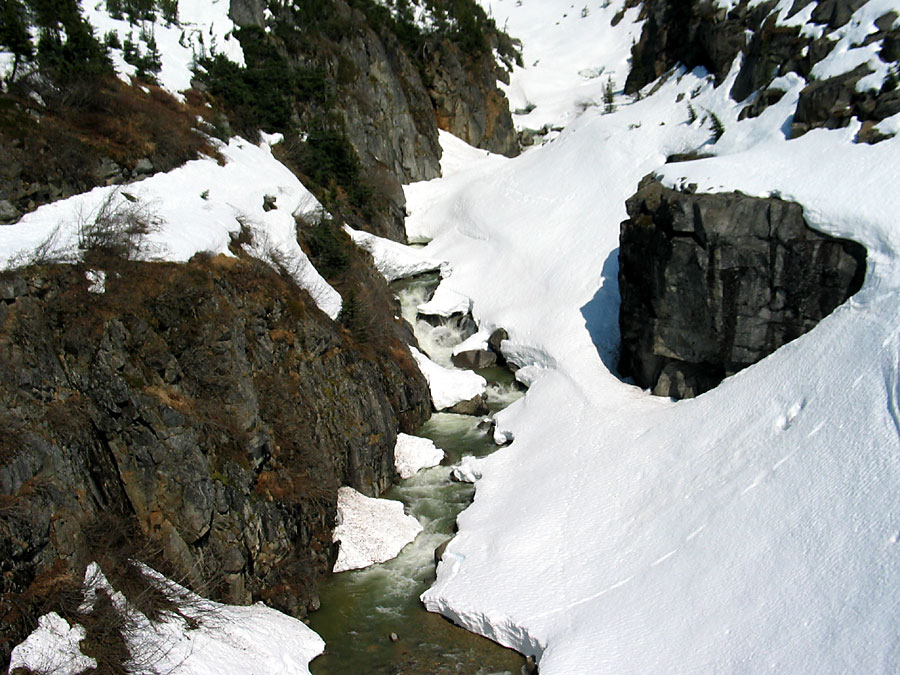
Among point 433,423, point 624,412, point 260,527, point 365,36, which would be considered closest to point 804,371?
point 624,412

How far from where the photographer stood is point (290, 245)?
25.3 m

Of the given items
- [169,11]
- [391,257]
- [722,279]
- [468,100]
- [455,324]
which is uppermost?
[169,11]

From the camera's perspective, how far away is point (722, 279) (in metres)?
21.9

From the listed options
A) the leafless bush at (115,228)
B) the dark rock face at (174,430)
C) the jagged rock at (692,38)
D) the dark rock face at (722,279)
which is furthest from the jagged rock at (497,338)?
the jagged rock at (692,38)

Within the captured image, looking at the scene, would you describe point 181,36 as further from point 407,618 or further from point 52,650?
point 52,650

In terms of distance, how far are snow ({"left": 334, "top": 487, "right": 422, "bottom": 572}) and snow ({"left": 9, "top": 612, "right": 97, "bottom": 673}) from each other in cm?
726

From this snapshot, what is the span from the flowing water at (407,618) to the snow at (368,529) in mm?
269

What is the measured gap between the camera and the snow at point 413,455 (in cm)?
2300

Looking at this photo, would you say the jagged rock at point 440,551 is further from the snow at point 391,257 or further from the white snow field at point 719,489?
the snow at point 391,257

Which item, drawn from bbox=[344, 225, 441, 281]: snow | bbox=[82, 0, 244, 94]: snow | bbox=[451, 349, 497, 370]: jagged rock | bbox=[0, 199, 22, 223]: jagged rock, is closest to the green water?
bbox=[451, 349, 497, 370]: jagged rock

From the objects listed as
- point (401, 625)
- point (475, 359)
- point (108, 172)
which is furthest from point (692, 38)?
point (401, 625)

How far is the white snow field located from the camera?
506 inches

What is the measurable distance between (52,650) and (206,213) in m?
14.5

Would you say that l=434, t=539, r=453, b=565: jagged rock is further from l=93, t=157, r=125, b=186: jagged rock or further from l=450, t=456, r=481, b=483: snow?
l=93, t=157, r=125, b=186: jagged rock
